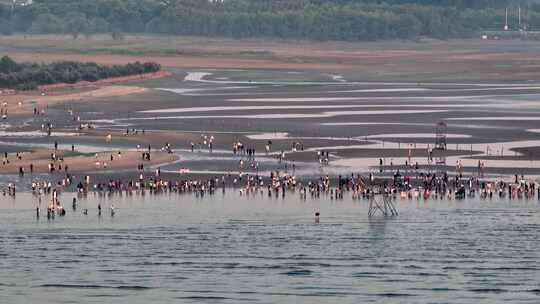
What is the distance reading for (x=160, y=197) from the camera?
248 ft

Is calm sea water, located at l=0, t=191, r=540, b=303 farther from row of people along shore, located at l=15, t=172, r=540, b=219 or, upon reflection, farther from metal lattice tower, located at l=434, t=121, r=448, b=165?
metal lattice tower, located at l=434, t=121, r=448, b=165

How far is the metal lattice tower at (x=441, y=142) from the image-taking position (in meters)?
87.8

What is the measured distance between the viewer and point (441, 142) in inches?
3708

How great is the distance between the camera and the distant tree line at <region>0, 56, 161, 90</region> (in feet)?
475

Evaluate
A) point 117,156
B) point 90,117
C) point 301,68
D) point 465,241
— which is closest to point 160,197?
point 117,156

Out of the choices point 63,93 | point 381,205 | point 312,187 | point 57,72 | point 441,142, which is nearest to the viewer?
point 381,205

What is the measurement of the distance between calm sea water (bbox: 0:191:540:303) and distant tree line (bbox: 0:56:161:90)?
70.2 metres

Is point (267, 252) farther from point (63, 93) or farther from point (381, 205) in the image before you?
point (63, 93)

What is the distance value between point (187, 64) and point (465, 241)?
12949cm

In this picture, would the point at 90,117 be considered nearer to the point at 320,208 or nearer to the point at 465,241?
the point at 320,208

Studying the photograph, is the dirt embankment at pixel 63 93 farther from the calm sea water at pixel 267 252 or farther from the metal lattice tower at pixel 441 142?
the calm sea water at pixel 267 252

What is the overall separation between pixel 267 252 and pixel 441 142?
35989mm

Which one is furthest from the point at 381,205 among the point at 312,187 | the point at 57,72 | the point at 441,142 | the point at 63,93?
the point at 57,72

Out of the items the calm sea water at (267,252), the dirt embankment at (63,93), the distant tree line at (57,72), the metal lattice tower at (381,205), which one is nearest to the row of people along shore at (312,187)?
the metal lattice tower at (381,205)
